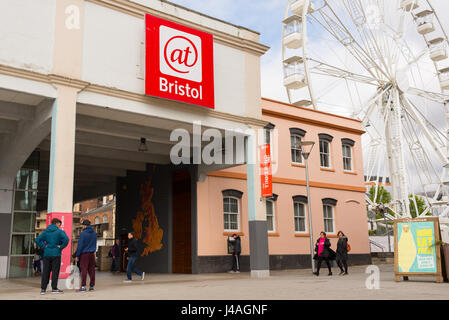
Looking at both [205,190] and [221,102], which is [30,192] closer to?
[205,190]

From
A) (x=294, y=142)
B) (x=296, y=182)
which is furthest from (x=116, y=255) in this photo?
(x=294, y=142)

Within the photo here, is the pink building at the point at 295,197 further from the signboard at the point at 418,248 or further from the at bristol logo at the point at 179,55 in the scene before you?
the signboard at the point at 418,248

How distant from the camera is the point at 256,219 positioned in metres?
15.4

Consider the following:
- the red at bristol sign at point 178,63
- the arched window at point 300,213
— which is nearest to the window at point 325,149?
the arched window at point 300,213

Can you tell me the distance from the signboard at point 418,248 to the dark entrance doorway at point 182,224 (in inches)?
338

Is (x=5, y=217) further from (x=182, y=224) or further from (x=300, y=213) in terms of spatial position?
(x=300, y=213)

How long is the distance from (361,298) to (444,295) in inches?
69.4

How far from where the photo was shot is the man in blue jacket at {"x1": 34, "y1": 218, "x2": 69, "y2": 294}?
32.6ft

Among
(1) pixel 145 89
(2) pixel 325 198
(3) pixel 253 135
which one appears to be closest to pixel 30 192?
(1) pixel 145 89

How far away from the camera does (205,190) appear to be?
60.9 ft

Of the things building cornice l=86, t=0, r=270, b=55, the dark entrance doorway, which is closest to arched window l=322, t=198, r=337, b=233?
the dark entrance doorway

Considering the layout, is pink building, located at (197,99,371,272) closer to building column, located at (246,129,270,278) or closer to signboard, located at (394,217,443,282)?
building column, located at (246,129,270,278)

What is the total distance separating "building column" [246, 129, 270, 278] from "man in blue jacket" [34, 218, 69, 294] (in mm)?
6814

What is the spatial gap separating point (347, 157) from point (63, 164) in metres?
16.3
